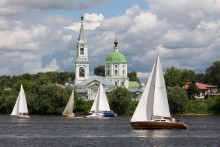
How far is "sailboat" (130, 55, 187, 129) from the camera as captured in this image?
292ft

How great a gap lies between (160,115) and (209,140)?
39.8 feet

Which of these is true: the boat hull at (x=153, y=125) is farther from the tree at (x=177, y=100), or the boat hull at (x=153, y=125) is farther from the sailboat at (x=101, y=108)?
the tree at (x=177, y=100)

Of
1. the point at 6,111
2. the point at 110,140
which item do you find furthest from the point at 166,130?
the point at 6,111

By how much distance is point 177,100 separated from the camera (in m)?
163

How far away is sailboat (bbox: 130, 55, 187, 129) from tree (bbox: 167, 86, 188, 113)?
73302mm

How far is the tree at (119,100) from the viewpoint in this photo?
549ft

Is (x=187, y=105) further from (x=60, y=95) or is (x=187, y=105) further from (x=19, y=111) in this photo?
(x=19, y=111)

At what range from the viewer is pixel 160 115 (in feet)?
292

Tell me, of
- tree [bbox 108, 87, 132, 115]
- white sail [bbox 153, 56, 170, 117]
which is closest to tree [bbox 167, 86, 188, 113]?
tree [bbox 108, 87, 132, 115]

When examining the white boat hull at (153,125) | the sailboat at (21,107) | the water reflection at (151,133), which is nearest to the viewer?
the water reflection at (151,133)

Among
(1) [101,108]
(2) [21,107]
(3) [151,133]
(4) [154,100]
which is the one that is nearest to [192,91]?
(1) [101,108]

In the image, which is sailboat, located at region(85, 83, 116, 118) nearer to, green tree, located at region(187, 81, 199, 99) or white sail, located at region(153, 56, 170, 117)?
green tree, located at region(187, 81, 199, 99)

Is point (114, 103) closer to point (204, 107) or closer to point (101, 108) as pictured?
point (101, 108)

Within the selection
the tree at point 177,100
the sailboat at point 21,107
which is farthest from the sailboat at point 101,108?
the tree at point 177,100
